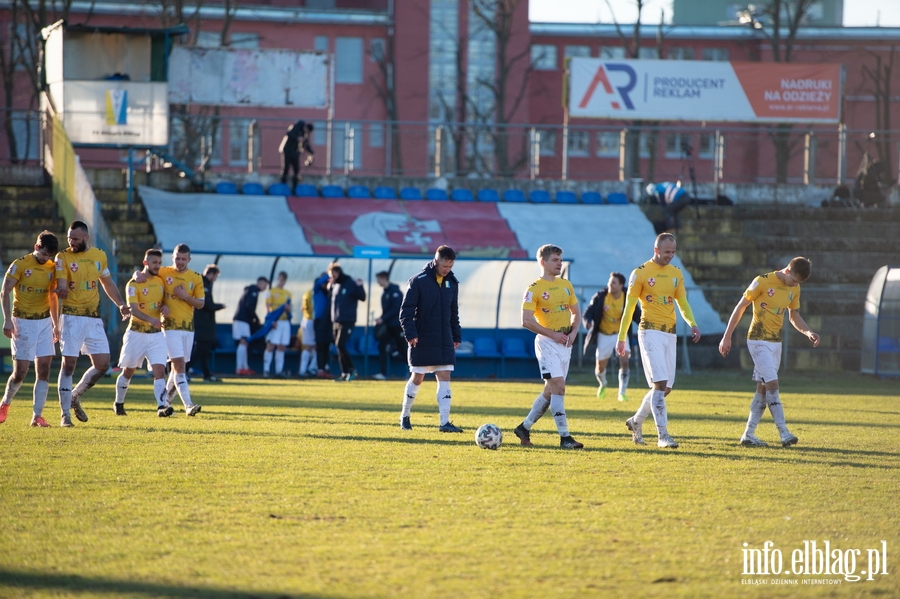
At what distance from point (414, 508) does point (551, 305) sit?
149 inches

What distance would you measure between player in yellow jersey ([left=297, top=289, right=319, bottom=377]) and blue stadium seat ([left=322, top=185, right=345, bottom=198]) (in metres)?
8.10

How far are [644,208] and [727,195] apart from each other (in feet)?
11.1

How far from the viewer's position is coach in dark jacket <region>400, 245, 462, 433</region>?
1255cm

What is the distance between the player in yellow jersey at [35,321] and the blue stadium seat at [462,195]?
66.7 feet

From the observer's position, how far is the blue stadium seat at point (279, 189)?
31.2 meters

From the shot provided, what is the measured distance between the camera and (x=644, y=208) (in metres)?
32.0

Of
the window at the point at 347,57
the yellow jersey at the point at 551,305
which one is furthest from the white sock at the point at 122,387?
the window at the point at 347,57

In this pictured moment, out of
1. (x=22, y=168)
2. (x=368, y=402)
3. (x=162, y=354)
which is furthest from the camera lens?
(x=22, y=168)

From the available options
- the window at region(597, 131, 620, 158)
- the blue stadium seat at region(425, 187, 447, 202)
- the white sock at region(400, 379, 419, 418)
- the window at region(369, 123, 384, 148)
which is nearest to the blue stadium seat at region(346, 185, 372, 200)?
the blue stadium seat at region(425, 187, 447, 202)

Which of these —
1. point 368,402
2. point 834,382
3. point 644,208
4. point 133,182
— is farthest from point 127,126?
point 834,382

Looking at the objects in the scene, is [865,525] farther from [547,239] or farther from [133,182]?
[133,182]

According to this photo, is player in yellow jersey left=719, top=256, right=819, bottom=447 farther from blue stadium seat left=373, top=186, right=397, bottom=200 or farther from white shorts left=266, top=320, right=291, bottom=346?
blue stadium seat left=373, top=186, right=397, bottom=200

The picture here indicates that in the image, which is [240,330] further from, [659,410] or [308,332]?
[659,410]

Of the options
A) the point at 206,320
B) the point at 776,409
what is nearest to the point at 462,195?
the point at 206,320
